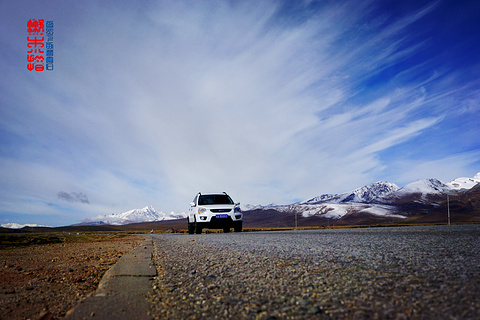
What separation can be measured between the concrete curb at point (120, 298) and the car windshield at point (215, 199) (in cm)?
1122

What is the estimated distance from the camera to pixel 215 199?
1556 cm

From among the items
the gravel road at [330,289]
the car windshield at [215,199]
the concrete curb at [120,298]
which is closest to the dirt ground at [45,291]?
the concrete curb at [120,298]

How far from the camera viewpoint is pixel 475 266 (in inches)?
118

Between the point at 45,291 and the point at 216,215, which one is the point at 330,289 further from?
the point at 216,215

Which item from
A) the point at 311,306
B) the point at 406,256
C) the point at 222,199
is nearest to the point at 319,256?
the point at 406,256

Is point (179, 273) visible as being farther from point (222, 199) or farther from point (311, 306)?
point (222, 199)

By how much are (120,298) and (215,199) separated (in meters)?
12.7

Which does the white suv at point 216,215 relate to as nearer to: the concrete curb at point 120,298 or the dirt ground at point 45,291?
the dirt ground at point 45,291

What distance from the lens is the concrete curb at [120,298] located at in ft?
8.10

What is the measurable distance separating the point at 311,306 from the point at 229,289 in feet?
3.06

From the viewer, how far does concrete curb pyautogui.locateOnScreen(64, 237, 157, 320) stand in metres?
2.47

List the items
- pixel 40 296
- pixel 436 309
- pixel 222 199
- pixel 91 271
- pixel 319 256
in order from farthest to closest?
pixel 222 199 < pixel 91 271 < pixel 319 256 < pixel 40 296 < pixel 436 309

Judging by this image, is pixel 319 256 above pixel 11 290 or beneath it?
above

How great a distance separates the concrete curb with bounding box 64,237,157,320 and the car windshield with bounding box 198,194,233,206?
442 inches
